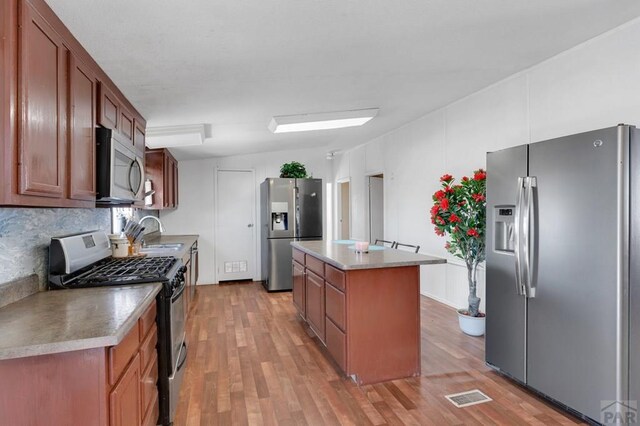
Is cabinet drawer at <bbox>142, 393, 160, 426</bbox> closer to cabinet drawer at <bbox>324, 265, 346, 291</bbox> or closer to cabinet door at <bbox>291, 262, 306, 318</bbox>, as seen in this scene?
cabinet drawer at <bbox>324, 265, 346, 291</bbox>

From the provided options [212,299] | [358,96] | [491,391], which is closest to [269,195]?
[212,299]

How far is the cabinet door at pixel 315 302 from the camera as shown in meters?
3.11

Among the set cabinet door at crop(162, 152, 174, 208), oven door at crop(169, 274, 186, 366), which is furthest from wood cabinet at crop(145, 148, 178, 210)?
oven door at crop(169, 274, 186, 366)

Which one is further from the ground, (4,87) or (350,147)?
(350,147)

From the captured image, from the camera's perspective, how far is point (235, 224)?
627 centimetres

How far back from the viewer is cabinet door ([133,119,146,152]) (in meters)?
2.81

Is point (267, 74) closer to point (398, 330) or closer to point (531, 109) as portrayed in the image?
point (398, 330)

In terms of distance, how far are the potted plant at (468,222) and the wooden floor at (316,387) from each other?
0.21 m

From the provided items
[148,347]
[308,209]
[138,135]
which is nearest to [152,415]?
[148,347]

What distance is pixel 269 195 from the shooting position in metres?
5.64

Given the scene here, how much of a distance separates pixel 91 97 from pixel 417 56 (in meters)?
2.08

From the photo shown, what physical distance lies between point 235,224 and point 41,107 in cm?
494

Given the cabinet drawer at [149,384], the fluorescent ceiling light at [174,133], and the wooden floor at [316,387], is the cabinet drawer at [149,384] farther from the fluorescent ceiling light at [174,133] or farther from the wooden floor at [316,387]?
the fluorescent ceiling light at [174,133]

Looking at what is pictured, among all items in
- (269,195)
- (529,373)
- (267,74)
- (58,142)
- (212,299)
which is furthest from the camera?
(269,195)
